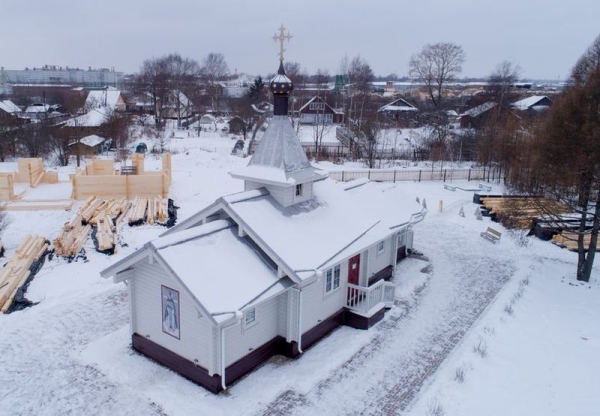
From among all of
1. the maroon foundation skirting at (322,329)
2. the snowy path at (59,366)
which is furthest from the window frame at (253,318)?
the snowy path at (59,366)

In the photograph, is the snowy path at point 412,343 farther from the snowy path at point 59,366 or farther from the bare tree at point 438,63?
the bare tree at point 438,63

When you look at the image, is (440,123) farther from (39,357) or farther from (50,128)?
(39,357)

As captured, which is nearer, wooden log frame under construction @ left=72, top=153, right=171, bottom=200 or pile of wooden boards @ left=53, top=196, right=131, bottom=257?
pile of wooden boards @ left=53, top=196, right=131, bottom=257

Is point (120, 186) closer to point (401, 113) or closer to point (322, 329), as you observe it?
point (322, 329)

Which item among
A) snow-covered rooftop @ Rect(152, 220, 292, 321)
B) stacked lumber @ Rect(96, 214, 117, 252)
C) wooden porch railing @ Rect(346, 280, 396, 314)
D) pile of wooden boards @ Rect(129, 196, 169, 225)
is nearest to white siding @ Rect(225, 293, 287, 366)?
snow-covered rooftop @ Rect(152, 220, 292, 321)

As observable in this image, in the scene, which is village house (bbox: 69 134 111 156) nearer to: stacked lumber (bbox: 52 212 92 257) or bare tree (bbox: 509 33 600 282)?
stacked lumber (bbox: 52 212 92 257)

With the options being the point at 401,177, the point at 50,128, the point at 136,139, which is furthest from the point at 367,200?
the point at 136,139
